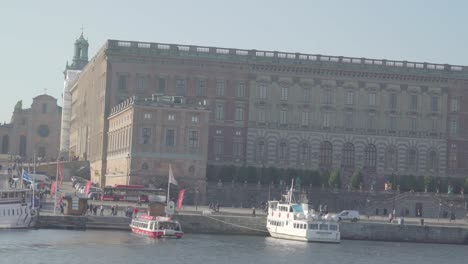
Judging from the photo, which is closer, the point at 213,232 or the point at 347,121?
the point at 213,232

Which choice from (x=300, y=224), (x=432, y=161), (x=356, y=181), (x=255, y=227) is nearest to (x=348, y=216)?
(x=255, y=227)

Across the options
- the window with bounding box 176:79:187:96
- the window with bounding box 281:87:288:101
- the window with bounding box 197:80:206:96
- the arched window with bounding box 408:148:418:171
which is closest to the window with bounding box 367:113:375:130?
the arched window with bounding box 408:148:418:171

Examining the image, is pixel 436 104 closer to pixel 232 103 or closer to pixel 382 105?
pixel 382 105

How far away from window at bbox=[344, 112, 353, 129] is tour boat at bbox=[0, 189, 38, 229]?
149ft

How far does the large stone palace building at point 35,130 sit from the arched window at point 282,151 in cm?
5705

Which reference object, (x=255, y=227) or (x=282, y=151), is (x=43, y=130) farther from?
(x=255, y=227)

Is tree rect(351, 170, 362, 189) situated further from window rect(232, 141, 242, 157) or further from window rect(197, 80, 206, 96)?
window rect(197, 80, 206, 96)

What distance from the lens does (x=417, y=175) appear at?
125375 millimetres

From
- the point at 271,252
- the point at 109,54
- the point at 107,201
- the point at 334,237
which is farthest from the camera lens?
the point at 109,54

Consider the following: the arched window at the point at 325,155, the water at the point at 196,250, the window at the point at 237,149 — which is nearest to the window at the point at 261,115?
the window at the point at 237,149

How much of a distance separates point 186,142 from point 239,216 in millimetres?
18043

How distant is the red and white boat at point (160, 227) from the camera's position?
86312mm

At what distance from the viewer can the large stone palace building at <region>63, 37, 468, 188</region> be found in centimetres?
12225

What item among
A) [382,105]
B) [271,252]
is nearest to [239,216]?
[271,252]
